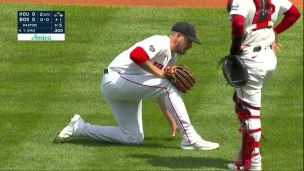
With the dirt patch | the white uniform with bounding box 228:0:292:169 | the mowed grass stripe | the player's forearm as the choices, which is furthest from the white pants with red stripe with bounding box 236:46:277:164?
the dirt patch

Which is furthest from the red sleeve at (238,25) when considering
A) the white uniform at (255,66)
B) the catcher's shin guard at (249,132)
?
the catcher's shin guard at (249,132)

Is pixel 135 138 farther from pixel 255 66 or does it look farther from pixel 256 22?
pixel 256 22

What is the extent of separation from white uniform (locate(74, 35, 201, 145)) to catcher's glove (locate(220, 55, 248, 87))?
0.82 metres

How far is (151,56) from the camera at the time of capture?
27.5ft

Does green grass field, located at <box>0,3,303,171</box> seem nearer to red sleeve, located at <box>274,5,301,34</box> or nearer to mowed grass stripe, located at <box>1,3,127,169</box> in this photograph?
mowed grass stripe, located at <box>1,3,127,169</box>

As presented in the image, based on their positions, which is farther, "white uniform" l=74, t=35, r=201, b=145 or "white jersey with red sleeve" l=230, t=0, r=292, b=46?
"white uniform" l=74, t=35, r=201, b=145

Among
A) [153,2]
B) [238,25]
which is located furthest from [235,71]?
[153,2]

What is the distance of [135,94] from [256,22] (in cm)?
152

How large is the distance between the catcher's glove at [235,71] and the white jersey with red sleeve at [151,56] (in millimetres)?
860

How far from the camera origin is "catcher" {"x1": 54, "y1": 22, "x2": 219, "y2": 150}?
27.7ft

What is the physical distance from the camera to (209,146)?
28.1 ft

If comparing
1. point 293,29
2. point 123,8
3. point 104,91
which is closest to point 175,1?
point 123,8

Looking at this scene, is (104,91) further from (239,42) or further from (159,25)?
(159,25)
